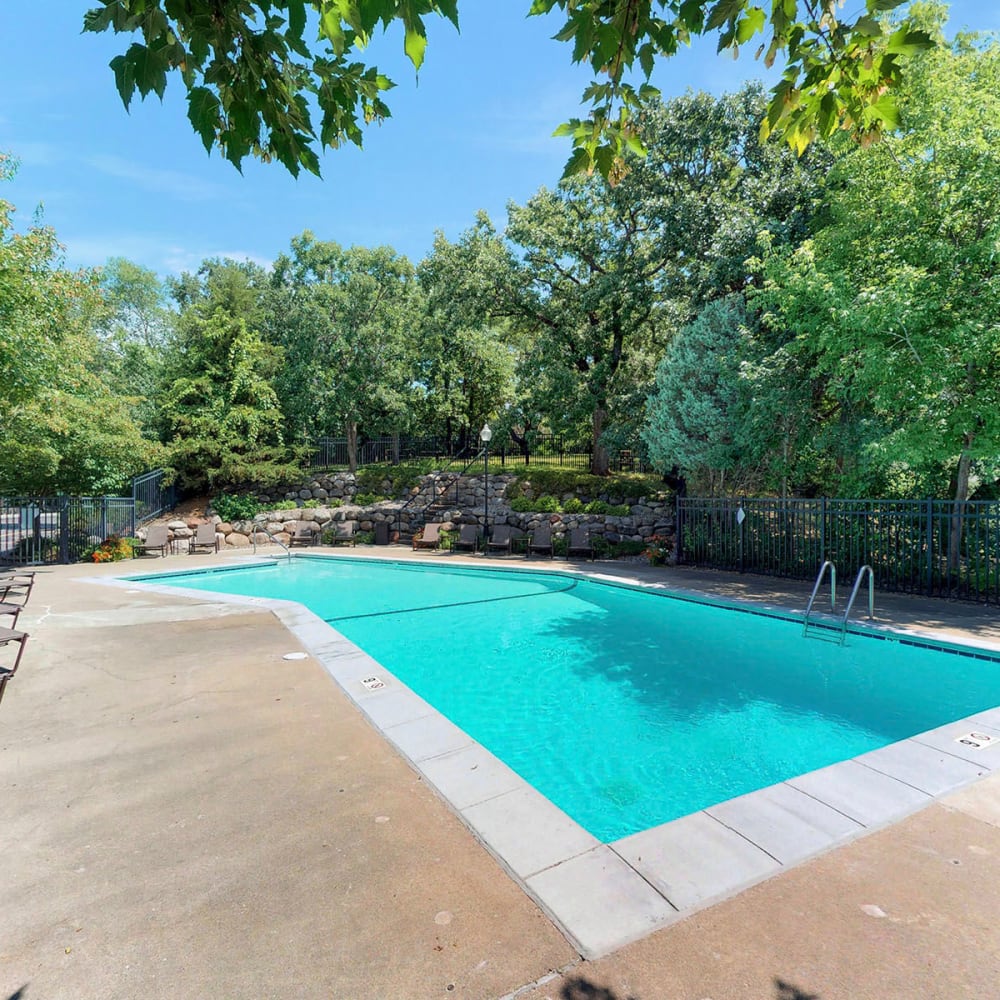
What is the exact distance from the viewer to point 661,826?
2.85m

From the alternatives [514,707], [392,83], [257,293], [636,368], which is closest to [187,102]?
[392,83]

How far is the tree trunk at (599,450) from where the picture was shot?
60.2 feet

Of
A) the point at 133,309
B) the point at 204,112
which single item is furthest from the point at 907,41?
the point at 133,309

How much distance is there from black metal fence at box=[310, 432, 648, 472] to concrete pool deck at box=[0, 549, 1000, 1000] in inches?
685

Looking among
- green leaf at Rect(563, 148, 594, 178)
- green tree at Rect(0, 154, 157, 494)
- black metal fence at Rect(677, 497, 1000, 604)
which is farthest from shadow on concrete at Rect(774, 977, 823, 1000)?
green tree at Rect(0, 154, 157, 494)

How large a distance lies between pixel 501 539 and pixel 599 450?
515 cm

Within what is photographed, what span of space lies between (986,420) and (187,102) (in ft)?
34.1

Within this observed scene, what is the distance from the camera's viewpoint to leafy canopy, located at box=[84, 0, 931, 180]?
5.82 feet

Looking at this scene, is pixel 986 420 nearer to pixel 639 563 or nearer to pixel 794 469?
pixel 794 469

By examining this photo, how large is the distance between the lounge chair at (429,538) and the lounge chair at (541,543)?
3.09 metres

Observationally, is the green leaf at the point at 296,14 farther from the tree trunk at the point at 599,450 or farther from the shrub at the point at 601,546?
the tree trunk at the point at 599,450

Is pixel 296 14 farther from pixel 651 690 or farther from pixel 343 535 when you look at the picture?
pixel 343 535

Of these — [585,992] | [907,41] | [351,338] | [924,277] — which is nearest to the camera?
[585,992]

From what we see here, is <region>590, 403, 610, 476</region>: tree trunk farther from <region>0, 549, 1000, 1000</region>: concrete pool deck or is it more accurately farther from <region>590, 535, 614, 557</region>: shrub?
<region>0, 549, 1000, 1000</region>: concrete pool deck
